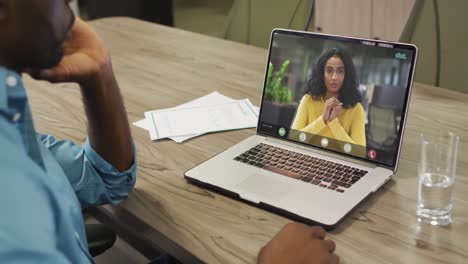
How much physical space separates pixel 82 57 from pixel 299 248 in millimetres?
535

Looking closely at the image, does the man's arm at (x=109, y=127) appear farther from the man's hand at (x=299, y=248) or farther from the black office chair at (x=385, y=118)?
the black office chair at (x=385, y=118)

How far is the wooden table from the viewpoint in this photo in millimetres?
921

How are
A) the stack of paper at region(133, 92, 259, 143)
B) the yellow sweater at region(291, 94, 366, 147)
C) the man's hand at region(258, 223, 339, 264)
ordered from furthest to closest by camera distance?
the stack of paper at region(133, 92, 259, 143), the yellow sweater at region(291, 94, 366, 147), the man's hand at region(258, 223, 339, 264)

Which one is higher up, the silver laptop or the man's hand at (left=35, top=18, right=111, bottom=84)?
the man's hand at (left=35, top=18, right=111, bottom=84)

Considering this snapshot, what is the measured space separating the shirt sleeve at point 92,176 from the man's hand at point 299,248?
0.34 metres

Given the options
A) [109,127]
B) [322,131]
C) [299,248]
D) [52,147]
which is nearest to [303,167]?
[322,131]

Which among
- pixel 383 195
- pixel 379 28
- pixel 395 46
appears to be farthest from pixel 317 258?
pixel 379 28

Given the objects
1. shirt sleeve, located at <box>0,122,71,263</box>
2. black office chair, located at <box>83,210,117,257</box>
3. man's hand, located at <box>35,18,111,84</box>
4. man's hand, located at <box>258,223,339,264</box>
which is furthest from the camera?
black office chair, located at <box>83,210,117,257</box>

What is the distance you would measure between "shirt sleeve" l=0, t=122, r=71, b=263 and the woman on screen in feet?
2.01

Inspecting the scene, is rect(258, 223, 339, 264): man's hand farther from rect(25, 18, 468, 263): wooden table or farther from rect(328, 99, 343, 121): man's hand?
rect(328, 99, 343, 121): man's hand

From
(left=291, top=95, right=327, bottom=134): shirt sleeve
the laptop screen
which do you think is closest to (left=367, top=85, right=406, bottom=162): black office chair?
the laptop screen

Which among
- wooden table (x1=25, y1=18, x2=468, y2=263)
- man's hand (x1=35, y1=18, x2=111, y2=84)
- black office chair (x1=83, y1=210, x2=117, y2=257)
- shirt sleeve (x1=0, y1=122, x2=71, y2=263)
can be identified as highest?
man's hand (x1=35, y1=18, x2=111, y2=84)

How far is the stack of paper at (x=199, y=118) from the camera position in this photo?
137 cm

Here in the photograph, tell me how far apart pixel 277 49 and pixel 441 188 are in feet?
1.52
